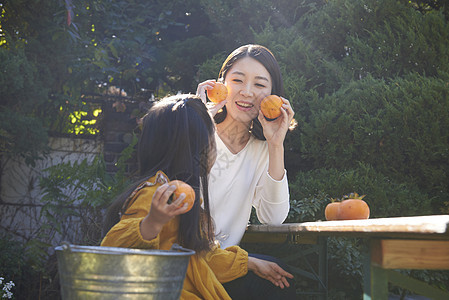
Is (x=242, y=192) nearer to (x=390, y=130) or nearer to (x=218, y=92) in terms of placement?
(x=218, y=92)

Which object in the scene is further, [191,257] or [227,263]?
[227,263]

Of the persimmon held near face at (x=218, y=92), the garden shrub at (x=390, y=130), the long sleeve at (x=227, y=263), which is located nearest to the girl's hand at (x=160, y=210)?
the long sleeve at (x=227, y=263)

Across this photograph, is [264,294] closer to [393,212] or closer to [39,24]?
[393,212]

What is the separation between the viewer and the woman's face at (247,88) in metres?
2.55

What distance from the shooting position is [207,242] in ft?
5.46

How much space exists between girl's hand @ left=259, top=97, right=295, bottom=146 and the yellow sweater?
0.68m

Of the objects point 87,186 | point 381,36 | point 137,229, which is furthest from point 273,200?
point 381,36

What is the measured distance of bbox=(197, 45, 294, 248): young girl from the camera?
2355 millimetres

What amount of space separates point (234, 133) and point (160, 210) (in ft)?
4.74

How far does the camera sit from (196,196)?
1.64 metres

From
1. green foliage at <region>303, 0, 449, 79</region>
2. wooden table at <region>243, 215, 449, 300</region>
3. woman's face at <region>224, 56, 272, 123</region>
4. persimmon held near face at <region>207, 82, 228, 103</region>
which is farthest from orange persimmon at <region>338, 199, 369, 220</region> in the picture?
green foliage at <region>303, 0, 449, 79</region>

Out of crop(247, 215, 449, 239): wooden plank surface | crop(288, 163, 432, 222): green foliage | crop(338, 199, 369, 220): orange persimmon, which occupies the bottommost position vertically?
crop(247, 215, 449, 239): wooden plank surface

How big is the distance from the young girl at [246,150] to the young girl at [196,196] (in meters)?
0.57

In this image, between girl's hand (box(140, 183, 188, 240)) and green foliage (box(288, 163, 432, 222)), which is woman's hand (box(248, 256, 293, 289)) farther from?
green foliage (box(288, 163, 432, 222))
